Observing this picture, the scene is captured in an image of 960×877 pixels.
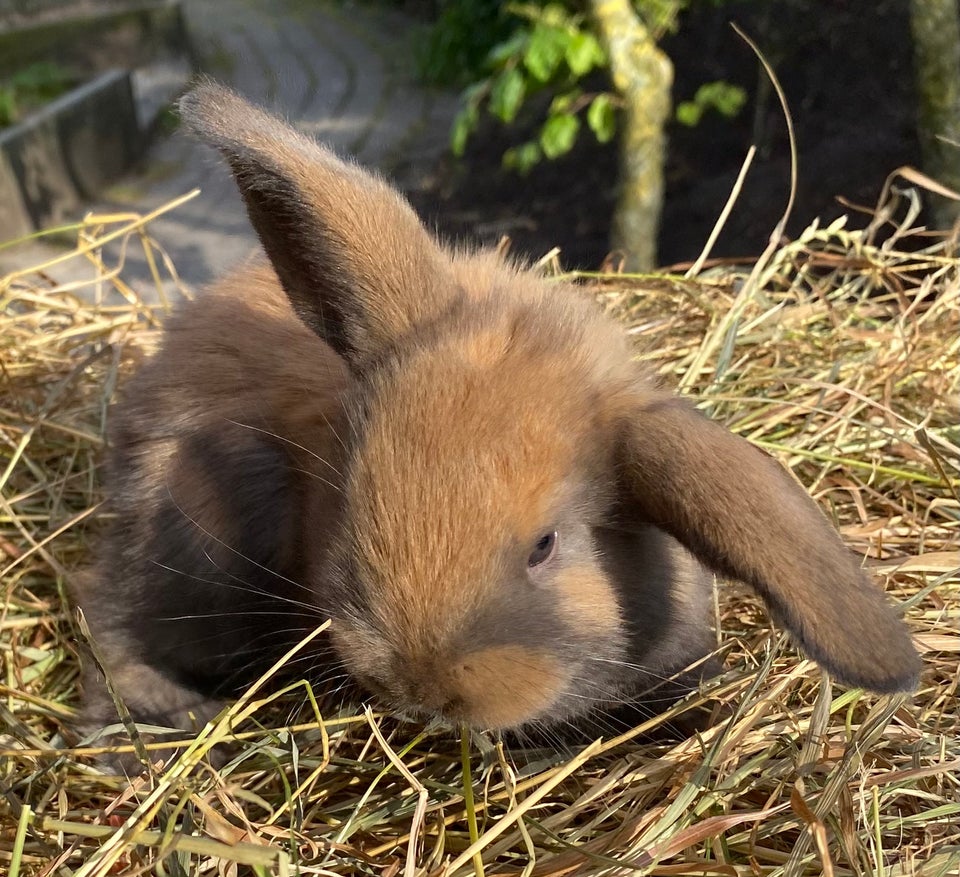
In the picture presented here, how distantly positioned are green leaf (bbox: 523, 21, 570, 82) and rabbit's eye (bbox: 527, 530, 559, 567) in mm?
3361

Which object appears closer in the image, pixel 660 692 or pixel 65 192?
pixel 660 692

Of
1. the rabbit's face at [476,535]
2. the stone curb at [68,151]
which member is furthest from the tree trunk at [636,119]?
the stone curb at [68,151]

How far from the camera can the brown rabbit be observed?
141 cm

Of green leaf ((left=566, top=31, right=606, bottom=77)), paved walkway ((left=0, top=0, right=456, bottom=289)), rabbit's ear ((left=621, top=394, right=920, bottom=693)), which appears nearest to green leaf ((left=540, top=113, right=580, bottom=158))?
green leaf ((left=566, top=31, right=606, bottom=77))

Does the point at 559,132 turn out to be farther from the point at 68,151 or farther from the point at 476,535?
the point at 68,151

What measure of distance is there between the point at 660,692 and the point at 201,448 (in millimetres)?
1059

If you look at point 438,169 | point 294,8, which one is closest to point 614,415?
point 438,169

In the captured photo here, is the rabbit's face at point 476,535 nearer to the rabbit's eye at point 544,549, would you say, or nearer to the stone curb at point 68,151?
the rabbit's eye at point 544,549

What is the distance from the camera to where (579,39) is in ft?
14.0

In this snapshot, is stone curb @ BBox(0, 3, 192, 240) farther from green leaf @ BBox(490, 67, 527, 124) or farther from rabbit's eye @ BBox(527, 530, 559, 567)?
rabbit's eye @ BBox(527, 530, 559, 567)

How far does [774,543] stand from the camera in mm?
1350

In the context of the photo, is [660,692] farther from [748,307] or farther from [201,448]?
[748,307]

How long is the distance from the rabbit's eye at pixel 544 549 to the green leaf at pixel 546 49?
3.36 metres

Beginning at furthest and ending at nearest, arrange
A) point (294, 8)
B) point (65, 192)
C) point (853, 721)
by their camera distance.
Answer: point (294, 8) < point (65, 192) < point (853, 721)
